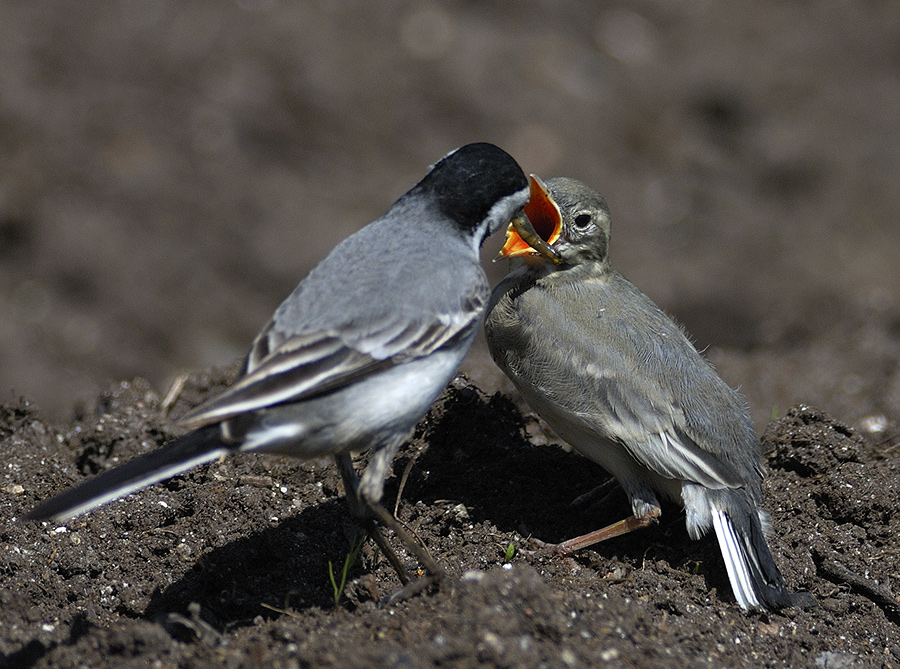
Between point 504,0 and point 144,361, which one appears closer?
point 144,361

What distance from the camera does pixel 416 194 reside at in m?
4.77

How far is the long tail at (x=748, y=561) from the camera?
4340 millimetres

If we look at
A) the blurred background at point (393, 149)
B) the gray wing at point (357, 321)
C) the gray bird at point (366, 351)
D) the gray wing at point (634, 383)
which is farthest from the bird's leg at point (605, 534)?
the blurred background at point (393, 149)

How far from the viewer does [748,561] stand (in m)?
4.40

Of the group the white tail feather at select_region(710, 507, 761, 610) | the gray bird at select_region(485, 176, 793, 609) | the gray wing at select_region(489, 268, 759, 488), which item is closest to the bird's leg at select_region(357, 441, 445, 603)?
the gray bird at select_region(485, 176, 793, 609)

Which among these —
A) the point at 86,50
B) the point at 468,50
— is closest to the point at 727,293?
the point at 468,50

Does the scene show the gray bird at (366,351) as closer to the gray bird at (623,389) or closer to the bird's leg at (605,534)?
the gray bird at (623,389)

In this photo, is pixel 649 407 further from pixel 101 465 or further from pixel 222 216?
pixel 222 216

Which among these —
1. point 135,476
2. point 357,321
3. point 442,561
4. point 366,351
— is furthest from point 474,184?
point 135,476

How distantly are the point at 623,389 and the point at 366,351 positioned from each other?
1.52 m

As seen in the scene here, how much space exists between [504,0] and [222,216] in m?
4.42

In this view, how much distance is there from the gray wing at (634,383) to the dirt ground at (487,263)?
546 mm

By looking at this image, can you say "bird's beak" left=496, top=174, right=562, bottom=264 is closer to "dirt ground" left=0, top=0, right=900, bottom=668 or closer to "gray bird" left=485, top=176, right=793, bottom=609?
"gray bird" left=485, top=176, right=793, bottom=609

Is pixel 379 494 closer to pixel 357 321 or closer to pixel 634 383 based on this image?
pixel 357 321
